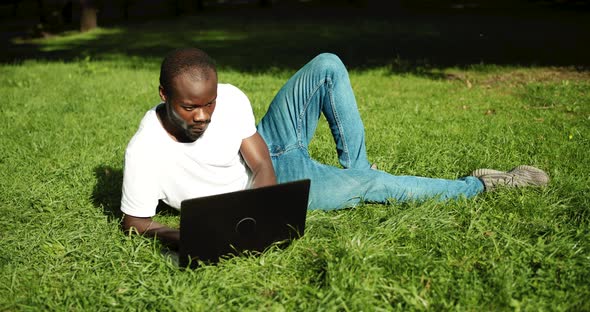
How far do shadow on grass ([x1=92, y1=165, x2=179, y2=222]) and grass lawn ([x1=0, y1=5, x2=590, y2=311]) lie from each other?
0.02m

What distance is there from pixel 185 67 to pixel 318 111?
4.04ft

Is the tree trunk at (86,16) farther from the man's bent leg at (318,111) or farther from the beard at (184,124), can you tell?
the beard at (184,124)

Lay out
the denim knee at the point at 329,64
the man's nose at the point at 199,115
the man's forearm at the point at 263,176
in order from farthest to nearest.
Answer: the denim knee at the point at 329,64, the man's forearm at the point at 263,176, the man's nose at the point at 199,115

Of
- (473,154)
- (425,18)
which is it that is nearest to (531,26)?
(425,18)

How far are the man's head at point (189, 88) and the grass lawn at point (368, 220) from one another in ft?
2.57

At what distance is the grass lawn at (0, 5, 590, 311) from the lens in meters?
2.59

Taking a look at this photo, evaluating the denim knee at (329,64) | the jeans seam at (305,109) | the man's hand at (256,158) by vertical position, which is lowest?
the man's hand at (256,158)

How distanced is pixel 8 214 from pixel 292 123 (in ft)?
7.01

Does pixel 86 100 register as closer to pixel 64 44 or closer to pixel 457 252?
pixel 457 252

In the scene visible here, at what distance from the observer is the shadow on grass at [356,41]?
974cm

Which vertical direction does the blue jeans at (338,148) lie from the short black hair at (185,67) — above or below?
below

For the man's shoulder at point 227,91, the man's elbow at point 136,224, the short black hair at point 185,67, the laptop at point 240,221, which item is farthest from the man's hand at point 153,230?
the man's shoulder at point 227,91

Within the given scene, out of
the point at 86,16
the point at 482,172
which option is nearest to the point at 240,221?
the point at 482,172

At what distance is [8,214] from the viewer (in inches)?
144
